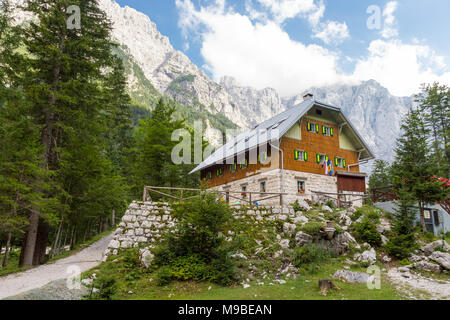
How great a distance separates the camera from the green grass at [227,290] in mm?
8844

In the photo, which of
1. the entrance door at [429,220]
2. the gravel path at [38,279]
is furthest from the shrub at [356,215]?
the gravel path at [38,279]

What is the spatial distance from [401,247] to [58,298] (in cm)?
1504

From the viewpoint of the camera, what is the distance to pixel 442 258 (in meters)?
12.5

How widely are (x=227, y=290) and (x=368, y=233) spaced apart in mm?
9387

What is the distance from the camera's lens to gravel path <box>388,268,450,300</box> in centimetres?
918

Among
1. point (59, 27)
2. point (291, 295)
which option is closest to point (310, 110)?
point (291, 295)

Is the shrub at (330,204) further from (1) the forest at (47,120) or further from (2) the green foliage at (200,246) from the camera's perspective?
(1) the forest at (47,120)

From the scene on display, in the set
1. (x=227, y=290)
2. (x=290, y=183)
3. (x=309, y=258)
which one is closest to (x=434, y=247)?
(x=309, y=258)

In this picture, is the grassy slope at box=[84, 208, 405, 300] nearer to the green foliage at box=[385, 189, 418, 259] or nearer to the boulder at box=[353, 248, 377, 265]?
the boulder at box=[353, 248, 377, 265]

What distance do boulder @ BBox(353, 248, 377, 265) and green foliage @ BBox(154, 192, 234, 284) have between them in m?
6.74

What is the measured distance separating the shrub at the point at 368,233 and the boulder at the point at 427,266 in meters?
2.28

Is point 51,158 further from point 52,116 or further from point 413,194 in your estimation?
point 413,194

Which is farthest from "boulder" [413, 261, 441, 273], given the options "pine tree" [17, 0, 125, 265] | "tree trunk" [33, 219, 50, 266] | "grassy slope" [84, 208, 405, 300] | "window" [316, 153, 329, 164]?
"tree trunk" [33, 219, 50, 266]

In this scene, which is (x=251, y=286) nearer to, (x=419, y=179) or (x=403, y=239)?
(x=403, y=239)
